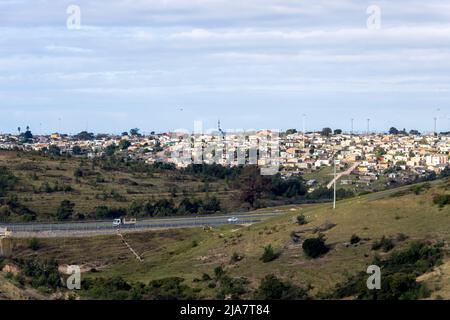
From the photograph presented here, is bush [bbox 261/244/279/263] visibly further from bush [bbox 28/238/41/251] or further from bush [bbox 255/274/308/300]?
bush [bbox 28/238/41/251]

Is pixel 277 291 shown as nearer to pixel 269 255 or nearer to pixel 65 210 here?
pixel 269 255

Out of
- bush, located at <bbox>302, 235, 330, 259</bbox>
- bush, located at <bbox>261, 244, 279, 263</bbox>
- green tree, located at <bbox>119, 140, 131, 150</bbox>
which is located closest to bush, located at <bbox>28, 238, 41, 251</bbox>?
bush, located at <bbox>261, 244, 279, 263</bbox>

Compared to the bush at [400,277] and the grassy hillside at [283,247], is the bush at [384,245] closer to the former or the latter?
the grassy hillside at [283,247]

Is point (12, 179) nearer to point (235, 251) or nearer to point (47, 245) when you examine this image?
point (47, 245)

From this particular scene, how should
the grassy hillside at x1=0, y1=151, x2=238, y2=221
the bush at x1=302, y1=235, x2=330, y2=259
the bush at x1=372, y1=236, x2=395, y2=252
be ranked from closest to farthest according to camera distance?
the bush at x1=372, y1=236, x2=395, y2=252
the bush at x1=302, y1=235, x2=330, y2=259
the grassy hillside at x1=0, y1=151, x2=238, y2=221

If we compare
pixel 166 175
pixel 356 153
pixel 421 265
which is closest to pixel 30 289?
pixel 421 265

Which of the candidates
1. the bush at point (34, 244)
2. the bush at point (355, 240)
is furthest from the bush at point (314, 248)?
the bush at point (34, 244)
